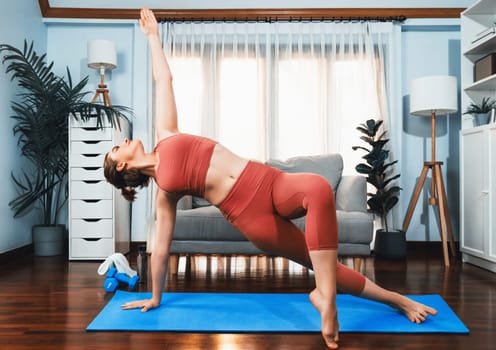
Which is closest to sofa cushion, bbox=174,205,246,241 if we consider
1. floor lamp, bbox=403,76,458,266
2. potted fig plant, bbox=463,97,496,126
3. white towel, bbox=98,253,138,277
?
white towel, bbox=98,253,138,277

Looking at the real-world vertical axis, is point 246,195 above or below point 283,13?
below

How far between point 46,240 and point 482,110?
146 inches

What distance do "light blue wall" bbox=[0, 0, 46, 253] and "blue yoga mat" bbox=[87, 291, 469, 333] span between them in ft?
5.67

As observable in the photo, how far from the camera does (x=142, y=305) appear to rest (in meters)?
2.03

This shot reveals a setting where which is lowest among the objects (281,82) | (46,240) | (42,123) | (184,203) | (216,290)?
(216,290)

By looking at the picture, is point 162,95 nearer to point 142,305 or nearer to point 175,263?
point 142,305

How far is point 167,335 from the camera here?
1721 mm

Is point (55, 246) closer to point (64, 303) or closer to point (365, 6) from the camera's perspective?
point (64, 303)

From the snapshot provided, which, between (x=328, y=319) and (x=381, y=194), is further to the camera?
(x=381, y=194)

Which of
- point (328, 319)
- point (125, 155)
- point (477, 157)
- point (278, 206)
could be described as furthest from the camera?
point (477, 157)

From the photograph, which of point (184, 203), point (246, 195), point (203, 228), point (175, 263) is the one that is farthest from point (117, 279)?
point (246, 195)

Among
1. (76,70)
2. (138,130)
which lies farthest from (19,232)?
(76,70)

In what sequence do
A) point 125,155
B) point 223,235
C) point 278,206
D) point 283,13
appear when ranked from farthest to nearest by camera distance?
point 283,13, point 223,235, point 125,155, point 278,206

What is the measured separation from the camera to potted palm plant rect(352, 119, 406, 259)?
3.53m
